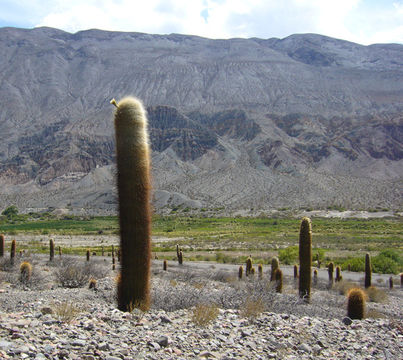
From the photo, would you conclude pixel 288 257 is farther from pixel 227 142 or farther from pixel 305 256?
pixel 227 142

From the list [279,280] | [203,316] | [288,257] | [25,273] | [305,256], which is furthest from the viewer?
[288,257]

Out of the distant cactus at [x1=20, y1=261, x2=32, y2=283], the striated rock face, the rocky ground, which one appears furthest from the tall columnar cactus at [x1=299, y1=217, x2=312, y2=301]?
the striated rock face

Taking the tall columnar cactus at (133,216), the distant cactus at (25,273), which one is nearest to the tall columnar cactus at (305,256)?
the tall columnar cactus at (133,216)

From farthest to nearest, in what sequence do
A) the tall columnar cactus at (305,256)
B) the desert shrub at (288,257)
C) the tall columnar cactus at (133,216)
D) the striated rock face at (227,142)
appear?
the striated rock face at (227,142) < the desert shrub at (288,257) < the tall columnar cactus at (305,256) < the tall columnar cactus at (133,216)

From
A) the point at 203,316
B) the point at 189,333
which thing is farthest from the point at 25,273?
the point at 189,333

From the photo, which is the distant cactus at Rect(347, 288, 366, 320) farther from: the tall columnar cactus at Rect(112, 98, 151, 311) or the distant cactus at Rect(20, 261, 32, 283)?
the distant cactus at Rect(20, 261, 32, 283)

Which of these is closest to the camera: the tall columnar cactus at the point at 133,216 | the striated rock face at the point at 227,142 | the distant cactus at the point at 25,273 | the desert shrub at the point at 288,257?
the tall columnar cactus at the point at 133,216

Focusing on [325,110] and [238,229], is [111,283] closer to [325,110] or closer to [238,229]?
[238,229]

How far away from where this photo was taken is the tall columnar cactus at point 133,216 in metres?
8.50

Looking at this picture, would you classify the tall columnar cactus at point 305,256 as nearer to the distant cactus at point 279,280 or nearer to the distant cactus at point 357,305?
the distant cactus at point 279,280

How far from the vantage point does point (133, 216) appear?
8.51 m

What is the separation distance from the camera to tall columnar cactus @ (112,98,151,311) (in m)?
8.50

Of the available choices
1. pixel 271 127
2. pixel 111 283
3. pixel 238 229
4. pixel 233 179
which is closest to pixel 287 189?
pixel 233 179

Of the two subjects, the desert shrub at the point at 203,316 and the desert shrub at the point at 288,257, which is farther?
the desert shrub at the point at 288,257
